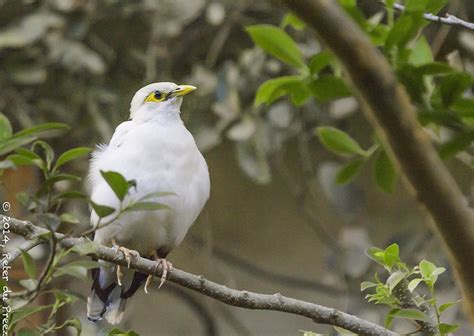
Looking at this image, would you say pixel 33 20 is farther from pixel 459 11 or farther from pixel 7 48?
pixel 459 11

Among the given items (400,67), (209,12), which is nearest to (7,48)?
(209,12)

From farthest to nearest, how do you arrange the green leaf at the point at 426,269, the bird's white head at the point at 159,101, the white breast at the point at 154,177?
the bird's white head at the point at 159,101 → the white breast at the point at 154,177 → the green leaf at the point at 426,269

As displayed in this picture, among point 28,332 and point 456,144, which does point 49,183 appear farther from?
point 456,144

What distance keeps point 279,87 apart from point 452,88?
16 centimetres

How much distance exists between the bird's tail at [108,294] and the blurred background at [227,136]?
0.54 metres

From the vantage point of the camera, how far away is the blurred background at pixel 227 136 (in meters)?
2.19

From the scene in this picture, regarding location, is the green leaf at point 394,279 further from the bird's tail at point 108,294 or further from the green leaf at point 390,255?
the bird's tail at point 108,294

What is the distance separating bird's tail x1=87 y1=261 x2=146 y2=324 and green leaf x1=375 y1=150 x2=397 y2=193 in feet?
3.17

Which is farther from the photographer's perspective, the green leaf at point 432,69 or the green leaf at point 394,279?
the green leaf at point 394,279

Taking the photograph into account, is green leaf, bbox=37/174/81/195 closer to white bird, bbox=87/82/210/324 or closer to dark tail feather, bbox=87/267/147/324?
white bird, bbox=87/82/210/324

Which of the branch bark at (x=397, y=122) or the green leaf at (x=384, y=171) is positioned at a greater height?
the branch bark at (x=397, y=122)

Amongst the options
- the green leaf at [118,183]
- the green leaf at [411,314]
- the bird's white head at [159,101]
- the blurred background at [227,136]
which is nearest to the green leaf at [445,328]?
the green leaf at [411,314]

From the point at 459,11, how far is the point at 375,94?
2047 millimetres

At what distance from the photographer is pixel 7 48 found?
87.7 inches
